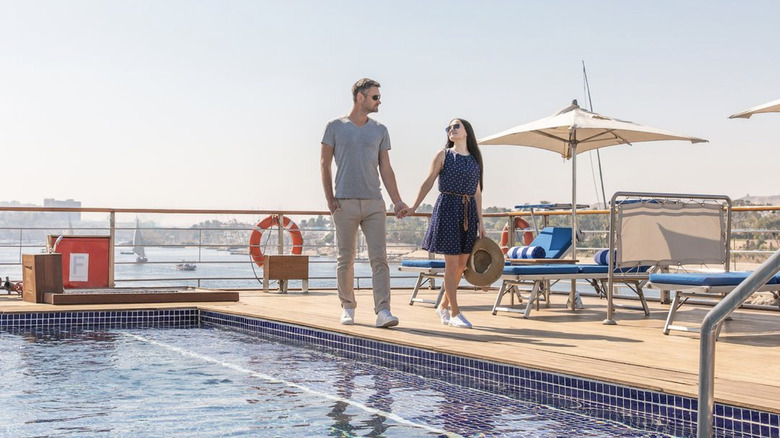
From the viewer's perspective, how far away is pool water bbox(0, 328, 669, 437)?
2.71 meters

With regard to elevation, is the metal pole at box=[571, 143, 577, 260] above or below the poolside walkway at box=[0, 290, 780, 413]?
above

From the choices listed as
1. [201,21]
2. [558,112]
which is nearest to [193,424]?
[558,112]

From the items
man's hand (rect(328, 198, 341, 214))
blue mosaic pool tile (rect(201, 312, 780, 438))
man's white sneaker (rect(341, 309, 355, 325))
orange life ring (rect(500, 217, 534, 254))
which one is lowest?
blue mosaic pool tile (rect(201, 312, 780, 438))

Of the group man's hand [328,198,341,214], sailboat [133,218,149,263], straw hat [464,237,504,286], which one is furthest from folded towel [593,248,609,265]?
sailboat [133,218,149,263]

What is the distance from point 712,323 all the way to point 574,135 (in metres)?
5.11

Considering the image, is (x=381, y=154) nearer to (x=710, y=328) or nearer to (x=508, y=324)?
(x=508, y=324)

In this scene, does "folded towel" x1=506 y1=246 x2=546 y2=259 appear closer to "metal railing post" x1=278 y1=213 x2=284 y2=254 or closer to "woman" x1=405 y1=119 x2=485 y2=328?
"woman" x1=405 y1=119 x2=485 y2=328

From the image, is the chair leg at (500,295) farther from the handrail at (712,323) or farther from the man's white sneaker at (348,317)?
the handrail at (712,323)

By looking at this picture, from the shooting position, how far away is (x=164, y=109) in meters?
31.5

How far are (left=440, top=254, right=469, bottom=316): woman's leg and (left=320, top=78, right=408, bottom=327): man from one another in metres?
0.34

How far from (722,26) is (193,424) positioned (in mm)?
16516

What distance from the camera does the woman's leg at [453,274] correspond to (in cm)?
465

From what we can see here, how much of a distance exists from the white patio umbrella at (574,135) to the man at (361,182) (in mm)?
1941

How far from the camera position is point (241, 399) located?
3.21 meters
